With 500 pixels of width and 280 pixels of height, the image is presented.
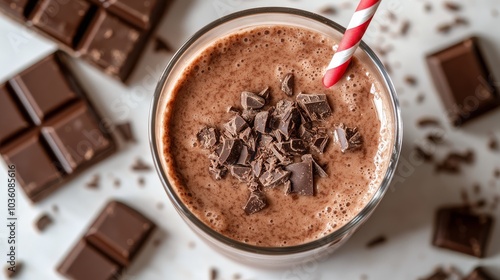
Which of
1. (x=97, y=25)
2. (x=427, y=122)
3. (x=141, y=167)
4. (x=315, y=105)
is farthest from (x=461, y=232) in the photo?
(x=97, y=25)

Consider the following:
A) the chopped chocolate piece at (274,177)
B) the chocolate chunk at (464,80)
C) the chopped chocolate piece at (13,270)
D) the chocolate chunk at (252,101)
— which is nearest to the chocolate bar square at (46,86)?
the chopped chocolate piece at (13,270)

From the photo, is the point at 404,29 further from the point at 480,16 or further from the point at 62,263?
the point at 62,263

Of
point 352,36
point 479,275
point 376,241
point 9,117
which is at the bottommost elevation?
point 479,275

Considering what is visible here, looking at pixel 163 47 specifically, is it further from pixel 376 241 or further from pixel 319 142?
pixel 376 241

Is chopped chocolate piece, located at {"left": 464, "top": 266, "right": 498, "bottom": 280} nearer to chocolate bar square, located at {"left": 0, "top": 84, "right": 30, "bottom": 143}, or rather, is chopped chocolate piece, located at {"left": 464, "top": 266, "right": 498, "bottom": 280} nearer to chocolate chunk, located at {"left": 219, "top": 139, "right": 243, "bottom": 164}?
chocolate chunk, located at {"left": 219, "top": 139, "right": 243, "bottom": 164}

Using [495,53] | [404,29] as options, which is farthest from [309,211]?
[495,53]

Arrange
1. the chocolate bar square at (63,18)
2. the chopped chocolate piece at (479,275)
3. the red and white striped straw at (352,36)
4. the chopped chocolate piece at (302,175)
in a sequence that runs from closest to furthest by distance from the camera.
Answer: the red and white striped straw at (352,36)
the chopped chocolate piece at (302,175)
the chopped chocolate piece at (479,275)
the chocolate bar square at (63,18)

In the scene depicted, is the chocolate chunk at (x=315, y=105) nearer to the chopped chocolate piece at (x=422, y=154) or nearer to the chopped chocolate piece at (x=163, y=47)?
the chopped chocolate piece at (x=422, y=154)
